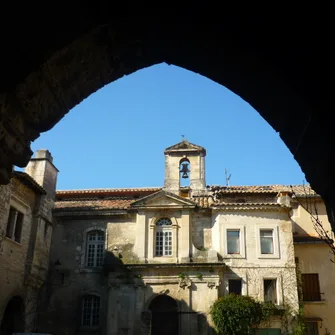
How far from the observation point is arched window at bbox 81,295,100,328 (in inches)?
910

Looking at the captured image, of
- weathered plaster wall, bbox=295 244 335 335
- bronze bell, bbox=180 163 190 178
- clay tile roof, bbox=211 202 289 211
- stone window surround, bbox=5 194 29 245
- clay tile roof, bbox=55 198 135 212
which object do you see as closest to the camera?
stone window surround, bbox=5 194 29 245

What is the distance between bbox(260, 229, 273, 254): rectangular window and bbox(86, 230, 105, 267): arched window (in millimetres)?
8736

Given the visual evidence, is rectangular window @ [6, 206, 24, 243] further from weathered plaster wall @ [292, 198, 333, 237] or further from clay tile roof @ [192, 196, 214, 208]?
weathered plaster wall @ [292, 198, 333, 237]

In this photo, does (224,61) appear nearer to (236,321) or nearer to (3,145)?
(3,145)

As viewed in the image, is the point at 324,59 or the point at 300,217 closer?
the point at 324,59

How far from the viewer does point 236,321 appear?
68.3 feet

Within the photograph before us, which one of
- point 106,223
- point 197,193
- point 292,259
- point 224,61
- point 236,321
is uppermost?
point 197,193

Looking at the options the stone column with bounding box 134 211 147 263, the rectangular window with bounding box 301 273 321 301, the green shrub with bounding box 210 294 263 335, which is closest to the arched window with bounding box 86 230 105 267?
the stone column with bounding box 134 211 147 263

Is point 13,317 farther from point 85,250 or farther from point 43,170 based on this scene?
point 43,170

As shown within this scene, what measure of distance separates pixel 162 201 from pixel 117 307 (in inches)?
240

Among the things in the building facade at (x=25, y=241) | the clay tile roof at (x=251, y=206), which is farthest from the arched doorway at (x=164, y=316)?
the building facade at (x=25, y=241)

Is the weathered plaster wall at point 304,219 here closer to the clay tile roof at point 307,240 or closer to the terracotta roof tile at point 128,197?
the terracotta roof tile at point 128,197

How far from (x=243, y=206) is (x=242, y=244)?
204cm

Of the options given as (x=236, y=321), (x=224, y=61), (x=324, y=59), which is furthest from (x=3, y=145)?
(x=236, y=321)
